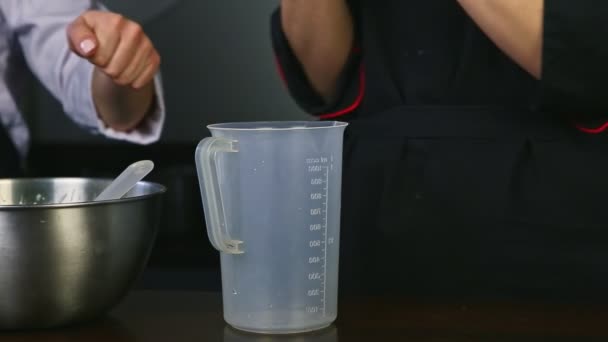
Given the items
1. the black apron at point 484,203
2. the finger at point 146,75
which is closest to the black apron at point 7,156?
the finger at point 146,75

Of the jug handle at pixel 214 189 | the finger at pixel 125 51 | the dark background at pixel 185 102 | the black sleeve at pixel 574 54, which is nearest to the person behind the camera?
the jug handle at pixel 214 189

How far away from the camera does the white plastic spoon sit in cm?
82

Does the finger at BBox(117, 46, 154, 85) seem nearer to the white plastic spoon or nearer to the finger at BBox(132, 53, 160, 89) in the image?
the finger at BBox(132, 53, 160, 89)

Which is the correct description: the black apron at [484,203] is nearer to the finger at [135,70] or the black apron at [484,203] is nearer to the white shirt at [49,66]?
the finger at [135,70]

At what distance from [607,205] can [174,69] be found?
1.02 metres

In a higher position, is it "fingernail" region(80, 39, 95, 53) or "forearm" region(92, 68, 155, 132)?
"fingernail" region(80, 39, 95, 53)

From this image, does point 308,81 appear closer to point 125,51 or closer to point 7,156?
point 125,51

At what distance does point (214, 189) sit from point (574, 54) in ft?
1.52

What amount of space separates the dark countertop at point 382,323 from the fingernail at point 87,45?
301 millimetres

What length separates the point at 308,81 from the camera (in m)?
1.24

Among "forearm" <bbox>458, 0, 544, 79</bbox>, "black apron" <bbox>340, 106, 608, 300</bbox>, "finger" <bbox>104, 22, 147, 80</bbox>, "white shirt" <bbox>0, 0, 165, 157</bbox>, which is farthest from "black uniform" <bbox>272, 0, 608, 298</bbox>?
"white shirt" <bbox>0, 0, 165, 157</bbox>

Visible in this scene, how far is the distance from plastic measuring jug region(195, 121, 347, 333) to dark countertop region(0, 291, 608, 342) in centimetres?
3

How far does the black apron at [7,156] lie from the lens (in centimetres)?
157

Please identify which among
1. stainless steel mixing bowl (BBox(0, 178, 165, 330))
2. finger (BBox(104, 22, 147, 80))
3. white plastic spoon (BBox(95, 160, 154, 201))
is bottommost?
stainless steel mixing bowl (BBox(0, 178, 165, 330))
